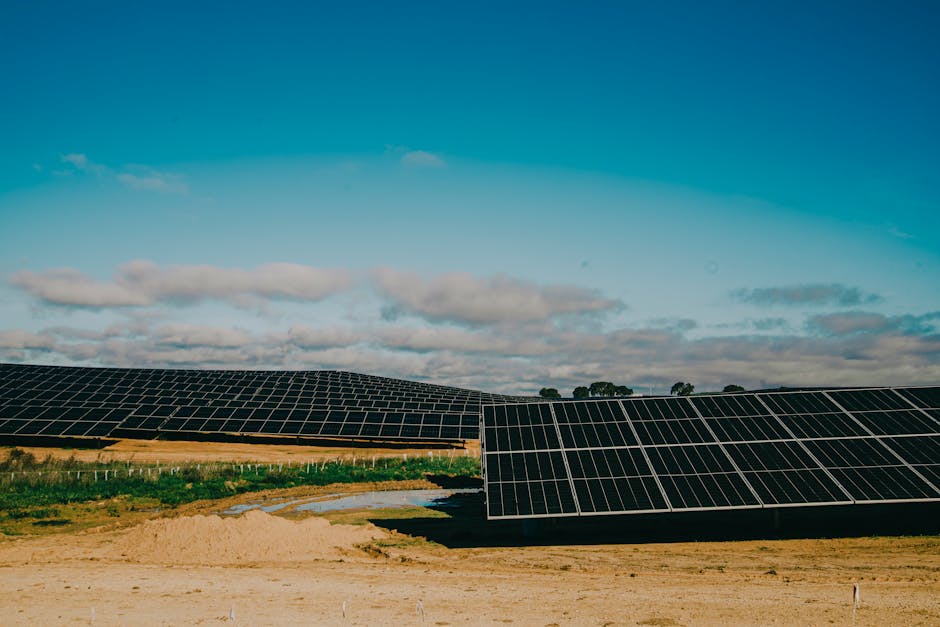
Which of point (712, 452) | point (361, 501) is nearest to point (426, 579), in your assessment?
point (712, 452)

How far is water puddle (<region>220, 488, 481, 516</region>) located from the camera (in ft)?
135

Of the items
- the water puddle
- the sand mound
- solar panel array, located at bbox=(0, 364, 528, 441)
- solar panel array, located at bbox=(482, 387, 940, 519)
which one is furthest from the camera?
solar panel array, located at bbox=(0, 364, 528, 441)

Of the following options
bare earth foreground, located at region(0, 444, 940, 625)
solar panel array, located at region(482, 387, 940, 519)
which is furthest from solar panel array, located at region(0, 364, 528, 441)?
bare earth foreground, located at region(0, 444, 940, 625)

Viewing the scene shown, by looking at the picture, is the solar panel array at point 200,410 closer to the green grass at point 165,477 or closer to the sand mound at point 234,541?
the green grass at point 165,477

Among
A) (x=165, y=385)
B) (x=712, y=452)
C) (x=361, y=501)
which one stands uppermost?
(x=165, y=385)

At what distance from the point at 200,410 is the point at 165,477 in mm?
27256

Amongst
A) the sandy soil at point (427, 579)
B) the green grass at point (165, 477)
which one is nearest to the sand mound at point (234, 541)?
the sandy soil at point (427, 579)

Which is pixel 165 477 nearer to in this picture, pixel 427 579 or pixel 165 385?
pixel 427 579

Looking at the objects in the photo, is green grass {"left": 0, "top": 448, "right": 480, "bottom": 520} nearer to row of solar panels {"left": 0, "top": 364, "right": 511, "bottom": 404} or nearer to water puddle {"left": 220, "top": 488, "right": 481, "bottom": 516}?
water puddle {"left": 220, "top": 488, "right": 481, "bottom": 516}

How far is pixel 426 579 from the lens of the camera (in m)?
23.1

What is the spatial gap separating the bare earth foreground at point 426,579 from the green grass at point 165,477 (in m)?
12.6

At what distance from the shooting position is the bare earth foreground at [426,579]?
18344 mm

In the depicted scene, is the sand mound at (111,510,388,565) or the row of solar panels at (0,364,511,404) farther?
the row of solar panels at (0,364,511,404)

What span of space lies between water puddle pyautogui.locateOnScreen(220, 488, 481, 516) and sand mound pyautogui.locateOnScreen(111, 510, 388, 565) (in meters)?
10.3
